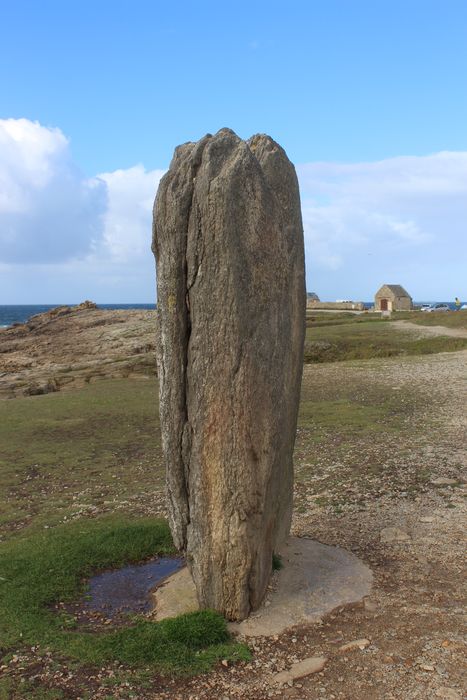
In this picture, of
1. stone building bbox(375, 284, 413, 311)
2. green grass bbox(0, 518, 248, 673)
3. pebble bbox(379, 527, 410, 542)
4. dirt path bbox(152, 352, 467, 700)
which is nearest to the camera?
dirt path bbox(152, 352, 467, 700)

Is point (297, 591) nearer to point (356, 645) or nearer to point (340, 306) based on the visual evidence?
point (356, 645)

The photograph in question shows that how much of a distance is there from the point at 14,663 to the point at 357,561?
5.78 meters

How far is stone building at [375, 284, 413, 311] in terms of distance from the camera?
91062 millimetres

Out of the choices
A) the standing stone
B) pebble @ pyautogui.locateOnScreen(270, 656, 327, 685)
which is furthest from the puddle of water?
pebble @ pyautogui.locateOnScreen(270, 656, 327, 685)

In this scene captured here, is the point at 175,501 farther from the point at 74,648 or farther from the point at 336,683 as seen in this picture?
the point at 336,683

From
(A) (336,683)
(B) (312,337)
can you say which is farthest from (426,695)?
(B) (312,337)

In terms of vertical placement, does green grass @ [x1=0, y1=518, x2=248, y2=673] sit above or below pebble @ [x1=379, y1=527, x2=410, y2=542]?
below

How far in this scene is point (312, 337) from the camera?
148 ft

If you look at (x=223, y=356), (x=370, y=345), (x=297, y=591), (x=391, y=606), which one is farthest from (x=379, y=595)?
(x=370, y=345)

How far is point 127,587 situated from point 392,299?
85.1m

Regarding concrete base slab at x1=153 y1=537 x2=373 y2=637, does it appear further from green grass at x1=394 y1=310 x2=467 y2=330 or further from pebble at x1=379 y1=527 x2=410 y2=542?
green grass at x1=394 y1=310 x2=467 y2=330

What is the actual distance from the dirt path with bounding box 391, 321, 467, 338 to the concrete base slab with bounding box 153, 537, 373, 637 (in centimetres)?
3730

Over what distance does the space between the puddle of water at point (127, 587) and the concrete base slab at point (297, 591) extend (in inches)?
11.9

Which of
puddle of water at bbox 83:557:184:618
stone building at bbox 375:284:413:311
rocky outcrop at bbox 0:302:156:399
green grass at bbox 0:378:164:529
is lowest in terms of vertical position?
puddle of water at bbox 83:557:184:618
